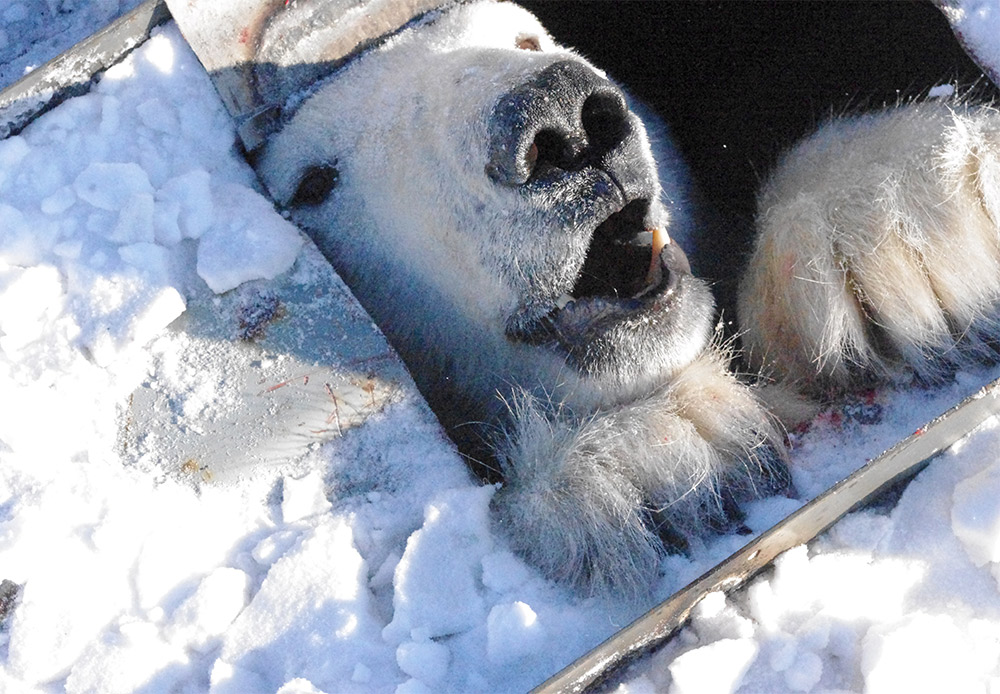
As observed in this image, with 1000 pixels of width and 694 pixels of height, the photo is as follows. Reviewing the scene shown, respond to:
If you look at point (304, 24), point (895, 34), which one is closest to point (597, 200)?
point (304, 24)

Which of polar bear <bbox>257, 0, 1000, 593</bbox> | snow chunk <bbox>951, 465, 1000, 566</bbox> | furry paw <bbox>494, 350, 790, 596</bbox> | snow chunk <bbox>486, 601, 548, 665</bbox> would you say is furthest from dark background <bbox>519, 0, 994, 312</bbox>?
snow chunk <bbox>486, 601, 548, 665</bbox>

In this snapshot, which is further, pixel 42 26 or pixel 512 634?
pixel 42 26

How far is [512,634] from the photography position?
124 centimetres

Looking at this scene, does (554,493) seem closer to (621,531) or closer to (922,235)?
(621,531)

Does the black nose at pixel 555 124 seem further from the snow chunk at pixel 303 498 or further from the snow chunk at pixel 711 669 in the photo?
the snow chunk at pixel 711 669

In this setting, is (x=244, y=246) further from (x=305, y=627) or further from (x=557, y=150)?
(x=305, y=627)

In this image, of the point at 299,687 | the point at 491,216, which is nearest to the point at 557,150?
the point at 491,216

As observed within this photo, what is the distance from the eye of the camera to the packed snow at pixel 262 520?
1221 millimetres

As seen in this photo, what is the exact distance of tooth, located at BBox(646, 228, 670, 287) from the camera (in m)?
1.69

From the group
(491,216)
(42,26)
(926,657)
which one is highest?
(42,26)

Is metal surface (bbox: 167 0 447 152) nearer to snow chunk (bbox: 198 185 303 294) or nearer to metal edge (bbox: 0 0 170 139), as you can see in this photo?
metal edge (bbox: 0 0 170 139)

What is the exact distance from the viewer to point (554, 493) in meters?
1.47

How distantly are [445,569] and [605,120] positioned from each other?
79 centimetres

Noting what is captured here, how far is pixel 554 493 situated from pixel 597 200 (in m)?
0.49
